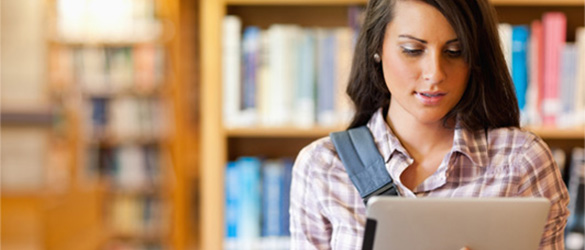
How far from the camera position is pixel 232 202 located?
2.27 m

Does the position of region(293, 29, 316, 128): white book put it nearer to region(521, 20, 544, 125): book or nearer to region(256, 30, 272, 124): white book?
region(256, 30, 272, 124): white book

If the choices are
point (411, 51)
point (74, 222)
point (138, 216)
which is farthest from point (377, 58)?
point (138, 216)

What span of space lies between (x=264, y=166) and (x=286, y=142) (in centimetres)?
18

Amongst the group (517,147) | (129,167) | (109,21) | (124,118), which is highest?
(109,21)

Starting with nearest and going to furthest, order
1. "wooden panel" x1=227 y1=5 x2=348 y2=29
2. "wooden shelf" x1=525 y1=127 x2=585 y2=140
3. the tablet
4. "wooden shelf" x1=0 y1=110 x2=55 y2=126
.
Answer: the tablet < "wooden shelf" x1=0 y1=110 x2=55 y2=126 < "wooden shelf" x1=525 y1=127 x2=585 y2=140 < "wooden panel" x1=227 y1=5 x2=348 y2=29

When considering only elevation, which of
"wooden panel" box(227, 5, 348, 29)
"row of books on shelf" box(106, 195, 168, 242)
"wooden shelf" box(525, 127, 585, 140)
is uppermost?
→ "wooden panel" box(227, 5, 348, 29)

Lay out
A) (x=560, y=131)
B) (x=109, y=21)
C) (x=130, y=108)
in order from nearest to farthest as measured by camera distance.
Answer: (x=560, y=131), (x=109, y=21), (x=130, y=108)

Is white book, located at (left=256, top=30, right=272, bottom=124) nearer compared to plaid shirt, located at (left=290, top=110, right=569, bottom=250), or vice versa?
plaid shirt, located at (left=290, top=110, right=569, bottom=250)

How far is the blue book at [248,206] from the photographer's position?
2.26m

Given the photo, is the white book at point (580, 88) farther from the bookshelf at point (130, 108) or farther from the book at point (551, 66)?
the bookshelf at point (130, 108)

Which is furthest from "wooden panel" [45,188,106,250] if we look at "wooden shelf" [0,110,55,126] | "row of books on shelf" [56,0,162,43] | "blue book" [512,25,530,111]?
"row of books on shelf" [56,0,162,43]

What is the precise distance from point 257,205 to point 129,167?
3458 millimetres

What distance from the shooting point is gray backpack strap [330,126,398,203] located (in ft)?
4.57

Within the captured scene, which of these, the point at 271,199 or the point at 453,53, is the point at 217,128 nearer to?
the point at 271,199
